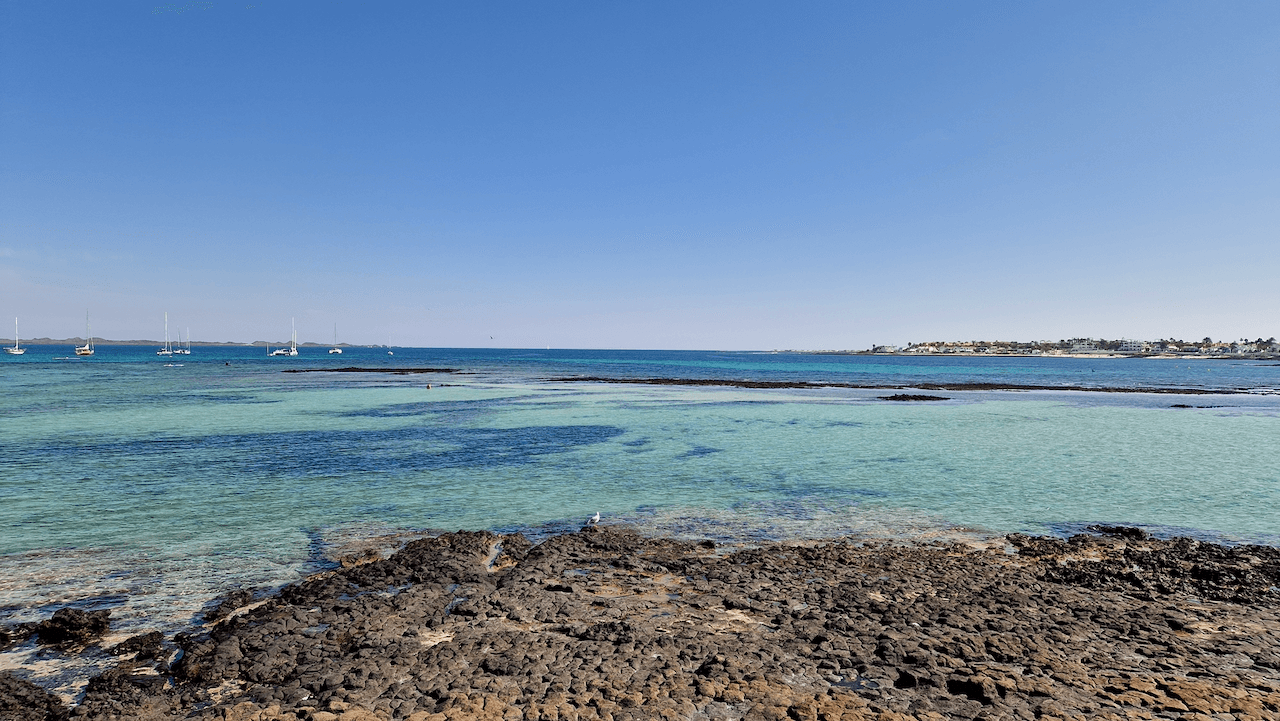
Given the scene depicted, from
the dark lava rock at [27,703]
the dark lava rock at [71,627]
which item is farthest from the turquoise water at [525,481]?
the dark lava rock at [27,703]

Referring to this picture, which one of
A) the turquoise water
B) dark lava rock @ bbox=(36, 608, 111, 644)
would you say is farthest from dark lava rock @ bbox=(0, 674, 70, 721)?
the turquoise water

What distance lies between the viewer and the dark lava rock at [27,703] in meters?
5.66

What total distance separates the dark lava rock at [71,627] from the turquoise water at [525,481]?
461 mm

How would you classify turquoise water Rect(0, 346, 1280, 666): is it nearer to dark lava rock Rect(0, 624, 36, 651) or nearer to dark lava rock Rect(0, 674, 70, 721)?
dark lava rock Rect(0, 624, 36, 651)

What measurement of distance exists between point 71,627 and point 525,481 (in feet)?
34.5

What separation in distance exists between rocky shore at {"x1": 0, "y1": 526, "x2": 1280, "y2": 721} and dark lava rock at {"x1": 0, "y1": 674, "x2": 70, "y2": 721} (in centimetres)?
2

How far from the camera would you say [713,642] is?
7176mm

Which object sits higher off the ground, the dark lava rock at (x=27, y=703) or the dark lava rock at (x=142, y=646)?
the dark lava rock at (x=27, y=703)

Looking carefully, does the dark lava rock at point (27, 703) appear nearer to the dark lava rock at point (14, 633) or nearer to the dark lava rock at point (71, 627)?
the dark lava rock at point (71, 627)

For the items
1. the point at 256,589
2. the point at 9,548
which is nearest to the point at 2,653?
the point at 256,589

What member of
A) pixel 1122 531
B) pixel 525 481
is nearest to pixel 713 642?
pixel 1122 531

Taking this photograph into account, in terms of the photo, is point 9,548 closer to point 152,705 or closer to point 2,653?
point 2,653

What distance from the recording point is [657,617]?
8.05m

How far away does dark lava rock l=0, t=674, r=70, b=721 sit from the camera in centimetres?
566
